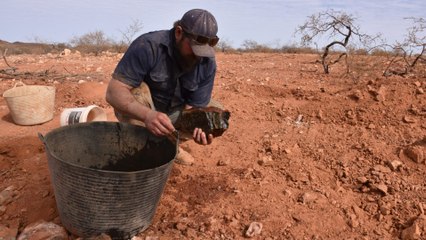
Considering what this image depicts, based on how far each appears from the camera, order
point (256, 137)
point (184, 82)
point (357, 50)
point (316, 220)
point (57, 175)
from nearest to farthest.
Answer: point (57, 175) → point (316, 220) → point (184, 82) → point (256, 137) → point (357, 50)

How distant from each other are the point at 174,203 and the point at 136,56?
42.6 inches

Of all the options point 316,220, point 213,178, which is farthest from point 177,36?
point 316,220

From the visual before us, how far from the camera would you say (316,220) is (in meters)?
2.67

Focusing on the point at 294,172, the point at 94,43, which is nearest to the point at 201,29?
the point at 294,172

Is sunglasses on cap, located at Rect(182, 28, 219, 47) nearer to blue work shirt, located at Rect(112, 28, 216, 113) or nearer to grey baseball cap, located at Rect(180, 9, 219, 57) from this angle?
grey baseball cap, located at Rect(180, 9, 219, 57)

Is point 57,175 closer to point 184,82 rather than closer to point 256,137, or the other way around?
point 184,82

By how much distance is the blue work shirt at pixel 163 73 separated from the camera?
9.24 feet

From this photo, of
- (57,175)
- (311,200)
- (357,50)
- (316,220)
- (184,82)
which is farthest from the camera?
(357,50)

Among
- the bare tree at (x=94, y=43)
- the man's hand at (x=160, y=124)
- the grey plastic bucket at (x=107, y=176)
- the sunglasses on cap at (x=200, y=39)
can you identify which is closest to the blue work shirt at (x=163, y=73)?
the sunglasses on cap at (x=200, y=39)

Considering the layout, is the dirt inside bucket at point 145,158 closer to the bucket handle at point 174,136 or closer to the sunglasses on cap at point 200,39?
the bucket handle at point 174,136

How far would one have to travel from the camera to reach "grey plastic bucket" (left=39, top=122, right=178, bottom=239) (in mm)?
2055

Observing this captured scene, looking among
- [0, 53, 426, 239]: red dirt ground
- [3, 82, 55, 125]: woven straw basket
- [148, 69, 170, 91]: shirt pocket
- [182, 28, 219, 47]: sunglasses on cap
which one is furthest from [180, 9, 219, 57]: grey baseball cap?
[3, 82, 55, 125]: woven straw basket

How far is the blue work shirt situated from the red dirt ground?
603mm

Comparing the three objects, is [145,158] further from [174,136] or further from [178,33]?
[178,33]
